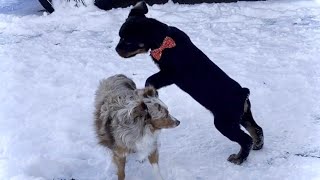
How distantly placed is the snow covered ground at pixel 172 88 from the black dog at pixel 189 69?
477 millimetres

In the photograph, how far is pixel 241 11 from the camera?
7.80m

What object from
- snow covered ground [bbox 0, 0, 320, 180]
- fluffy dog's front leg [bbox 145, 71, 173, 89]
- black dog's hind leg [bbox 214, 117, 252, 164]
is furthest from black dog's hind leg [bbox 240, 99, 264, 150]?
fluffy dog's front leg [bbox 145, 71, 173, 89]

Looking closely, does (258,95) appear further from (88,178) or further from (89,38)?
(89,38)

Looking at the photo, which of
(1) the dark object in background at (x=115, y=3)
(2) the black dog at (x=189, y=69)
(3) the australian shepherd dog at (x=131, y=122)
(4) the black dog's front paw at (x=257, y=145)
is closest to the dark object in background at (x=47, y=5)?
(1) the dark object in background at (x=115, y=3)

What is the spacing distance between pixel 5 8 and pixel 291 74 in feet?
20.1

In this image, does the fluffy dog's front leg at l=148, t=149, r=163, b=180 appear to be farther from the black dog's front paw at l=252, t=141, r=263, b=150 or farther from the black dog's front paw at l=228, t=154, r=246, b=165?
the black dog's front paw at l=252, t=141, r=263, b=150

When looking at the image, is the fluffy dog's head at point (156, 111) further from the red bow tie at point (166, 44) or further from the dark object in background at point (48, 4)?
the dark object in background at point (48, 4)

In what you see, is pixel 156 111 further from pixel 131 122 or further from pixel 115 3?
pixel 115 3

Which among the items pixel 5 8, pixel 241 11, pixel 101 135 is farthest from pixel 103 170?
pixel 5 8

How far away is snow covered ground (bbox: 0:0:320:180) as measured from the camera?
3.97 meters

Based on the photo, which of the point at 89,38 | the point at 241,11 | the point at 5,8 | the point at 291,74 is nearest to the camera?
the point at 291,74

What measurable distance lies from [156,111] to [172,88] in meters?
2.04

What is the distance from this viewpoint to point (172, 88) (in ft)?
17.6

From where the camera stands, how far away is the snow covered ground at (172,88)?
3.97 meters
